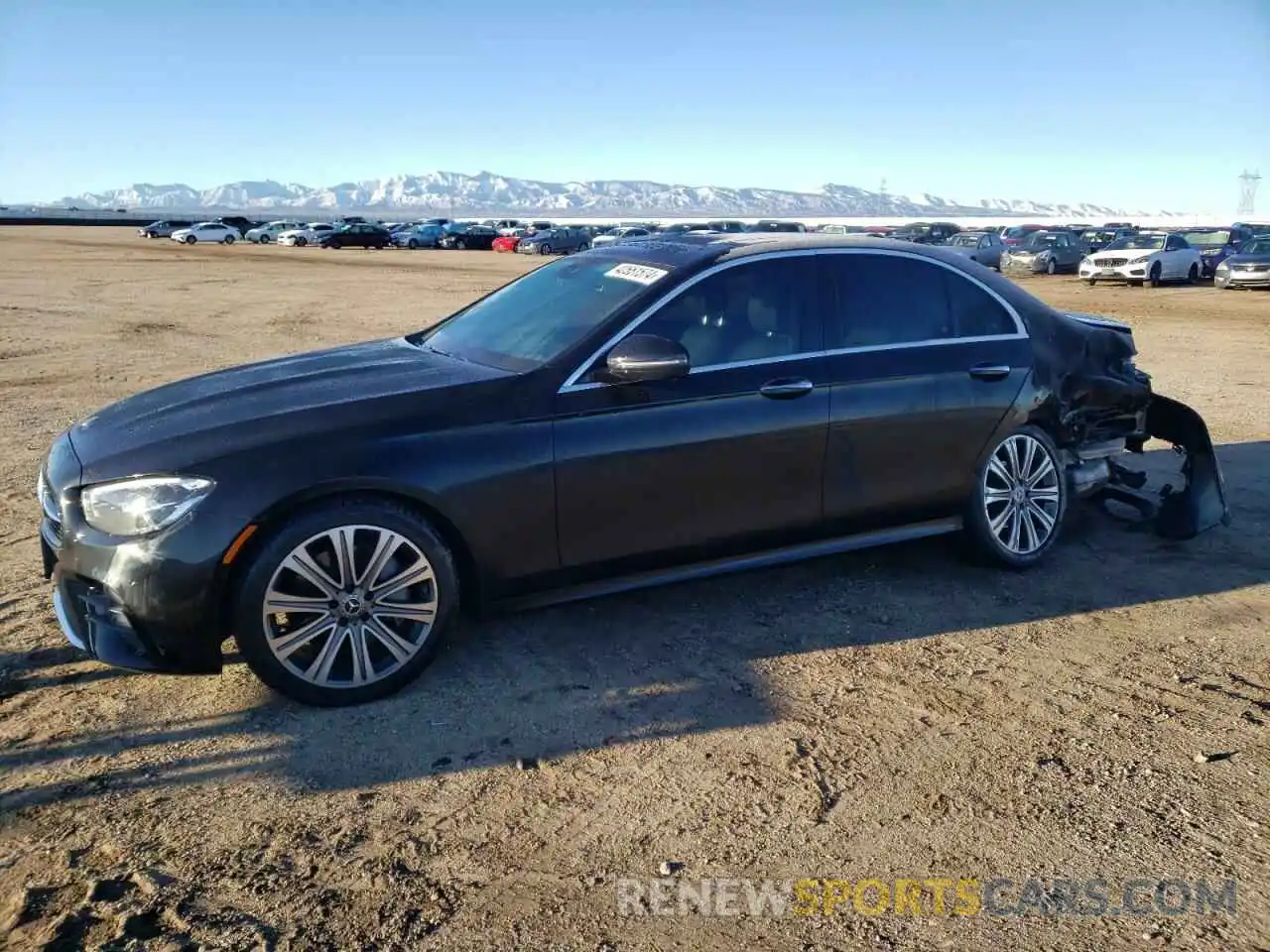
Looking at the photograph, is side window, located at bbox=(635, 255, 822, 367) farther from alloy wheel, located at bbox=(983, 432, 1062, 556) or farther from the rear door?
alloy wheel, located at bbox=(983, 432, 1062, 556)

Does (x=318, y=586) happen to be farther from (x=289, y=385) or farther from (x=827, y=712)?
(x=827, y=712)

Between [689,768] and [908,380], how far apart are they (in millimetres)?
2295

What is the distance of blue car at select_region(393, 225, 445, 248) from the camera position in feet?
187

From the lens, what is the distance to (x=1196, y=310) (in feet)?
68.6

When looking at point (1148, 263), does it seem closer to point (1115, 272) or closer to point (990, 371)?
point (1115, 272)

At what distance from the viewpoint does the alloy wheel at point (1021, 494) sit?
5.13 meters

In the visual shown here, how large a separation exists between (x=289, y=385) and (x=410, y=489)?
0.93m

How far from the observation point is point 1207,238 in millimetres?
32938

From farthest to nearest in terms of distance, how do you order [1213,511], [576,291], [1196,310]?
[1196,310], [1213,511], [576,291]

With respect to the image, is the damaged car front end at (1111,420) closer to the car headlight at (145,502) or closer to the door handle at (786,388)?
the door handle at (786,388)

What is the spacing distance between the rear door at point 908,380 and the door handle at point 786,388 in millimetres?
162

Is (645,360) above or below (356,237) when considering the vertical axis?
above

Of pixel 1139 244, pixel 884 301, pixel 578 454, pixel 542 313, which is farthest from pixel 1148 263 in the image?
pixel 578 454

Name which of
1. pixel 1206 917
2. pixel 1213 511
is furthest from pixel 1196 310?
pixel 1206 917
